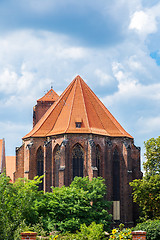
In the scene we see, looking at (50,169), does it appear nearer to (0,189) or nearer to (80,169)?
(80,169)

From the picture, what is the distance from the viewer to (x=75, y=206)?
36719 millimetres

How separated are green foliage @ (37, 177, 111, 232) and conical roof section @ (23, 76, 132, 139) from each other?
8.54 meters

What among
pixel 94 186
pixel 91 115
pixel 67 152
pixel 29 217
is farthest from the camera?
pixel 91 115

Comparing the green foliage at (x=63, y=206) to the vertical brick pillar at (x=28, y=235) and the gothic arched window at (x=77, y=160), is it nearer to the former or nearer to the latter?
the gothic arched window at (x=77, y=160)

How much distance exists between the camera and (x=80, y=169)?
159 feet

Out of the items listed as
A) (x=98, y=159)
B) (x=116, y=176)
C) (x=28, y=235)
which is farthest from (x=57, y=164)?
(x=28, y=235)

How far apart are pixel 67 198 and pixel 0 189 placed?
1679 centimetres

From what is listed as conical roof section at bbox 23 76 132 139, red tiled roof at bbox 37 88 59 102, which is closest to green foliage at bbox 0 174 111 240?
conical roof section at bbox 23 76 132 139

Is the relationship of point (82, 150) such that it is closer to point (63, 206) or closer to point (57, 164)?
point (57, 164)

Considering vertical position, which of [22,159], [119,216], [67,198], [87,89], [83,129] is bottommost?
[119,216]

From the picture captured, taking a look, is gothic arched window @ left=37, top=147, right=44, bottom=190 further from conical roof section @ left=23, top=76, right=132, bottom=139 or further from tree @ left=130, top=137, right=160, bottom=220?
tree @ left=130, top=137, right=160, bottom=220

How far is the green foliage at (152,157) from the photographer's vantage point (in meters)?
43.3


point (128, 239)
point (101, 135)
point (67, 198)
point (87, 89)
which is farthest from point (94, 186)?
point (128, 239)

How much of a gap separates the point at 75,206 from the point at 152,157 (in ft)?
35.0
